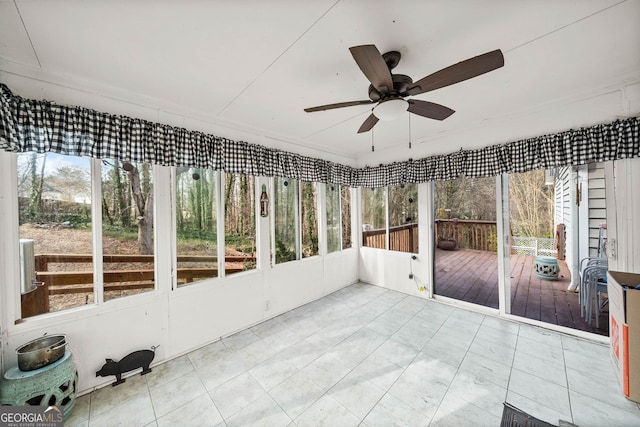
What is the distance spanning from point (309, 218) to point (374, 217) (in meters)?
1.35

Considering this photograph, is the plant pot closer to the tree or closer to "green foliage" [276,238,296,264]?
"green foliage" [276,238,296,264]

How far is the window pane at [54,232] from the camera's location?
1679 millimetres

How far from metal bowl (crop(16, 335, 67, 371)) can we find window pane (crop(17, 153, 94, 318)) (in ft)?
0.71

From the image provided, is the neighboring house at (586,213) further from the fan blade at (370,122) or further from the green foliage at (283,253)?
the green foliage at (283,253)

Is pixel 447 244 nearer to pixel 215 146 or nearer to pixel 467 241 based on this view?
pixel 467 241

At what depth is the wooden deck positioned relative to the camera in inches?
109

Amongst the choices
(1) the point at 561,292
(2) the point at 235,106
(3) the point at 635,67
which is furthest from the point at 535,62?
(1) the point at 561,292

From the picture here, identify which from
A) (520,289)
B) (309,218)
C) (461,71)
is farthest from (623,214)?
(309,218)

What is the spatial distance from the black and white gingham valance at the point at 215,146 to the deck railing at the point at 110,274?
2.76 feet

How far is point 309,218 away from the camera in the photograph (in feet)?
12.1

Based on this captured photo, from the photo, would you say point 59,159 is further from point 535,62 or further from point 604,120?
point 604,120

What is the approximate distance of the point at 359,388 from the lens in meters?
1.81
